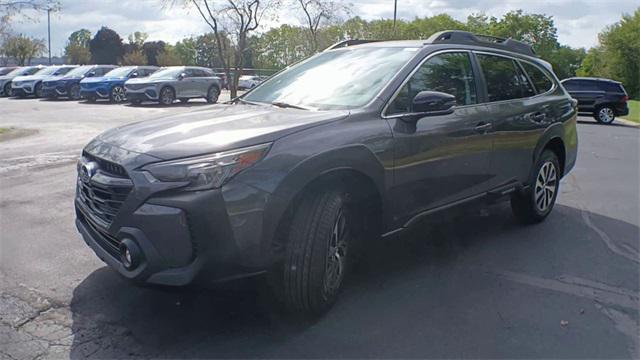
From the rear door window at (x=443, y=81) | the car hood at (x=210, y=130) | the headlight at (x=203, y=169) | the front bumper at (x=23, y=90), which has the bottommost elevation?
the front bumper at (x=23, y=90)

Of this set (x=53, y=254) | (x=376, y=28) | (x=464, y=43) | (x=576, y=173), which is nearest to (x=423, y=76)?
(x=464, y=43)

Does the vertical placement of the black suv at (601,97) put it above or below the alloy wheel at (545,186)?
above

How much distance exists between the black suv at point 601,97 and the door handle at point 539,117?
17.1 metres

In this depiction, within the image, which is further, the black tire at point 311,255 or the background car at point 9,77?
the background car at point 9,77

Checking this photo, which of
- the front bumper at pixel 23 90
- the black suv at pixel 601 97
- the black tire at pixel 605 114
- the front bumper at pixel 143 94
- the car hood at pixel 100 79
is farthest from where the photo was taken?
the front bumper at pixel 23 90

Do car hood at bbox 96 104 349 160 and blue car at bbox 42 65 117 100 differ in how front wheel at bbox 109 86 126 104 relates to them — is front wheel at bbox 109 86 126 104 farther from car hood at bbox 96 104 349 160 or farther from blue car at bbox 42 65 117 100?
car hood at bbox 96 104 349 160

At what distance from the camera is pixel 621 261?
4.79 meters

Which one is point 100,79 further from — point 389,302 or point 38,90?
point 389,302

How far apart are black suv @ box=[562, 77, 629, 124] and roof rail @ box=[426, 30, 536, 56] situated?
55.2 ft

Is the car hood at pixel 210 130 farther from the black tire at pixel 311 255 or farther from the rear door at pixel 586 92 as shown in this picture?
the rear door at pixel 586 92

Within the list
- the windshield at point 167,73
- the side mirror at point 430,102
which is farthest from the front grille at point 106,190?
the windshield at point 167,73

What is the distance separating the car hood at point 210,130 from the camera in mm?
3137

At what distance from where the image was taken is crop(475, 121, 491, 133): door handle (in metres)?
4.56

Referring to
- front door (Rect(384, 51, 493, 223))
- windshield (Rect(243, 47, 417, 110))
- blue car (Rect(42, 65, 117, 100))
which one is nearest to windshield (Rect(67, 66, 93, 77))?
Result: blue car (Rect(42, 65, 117, 100))
